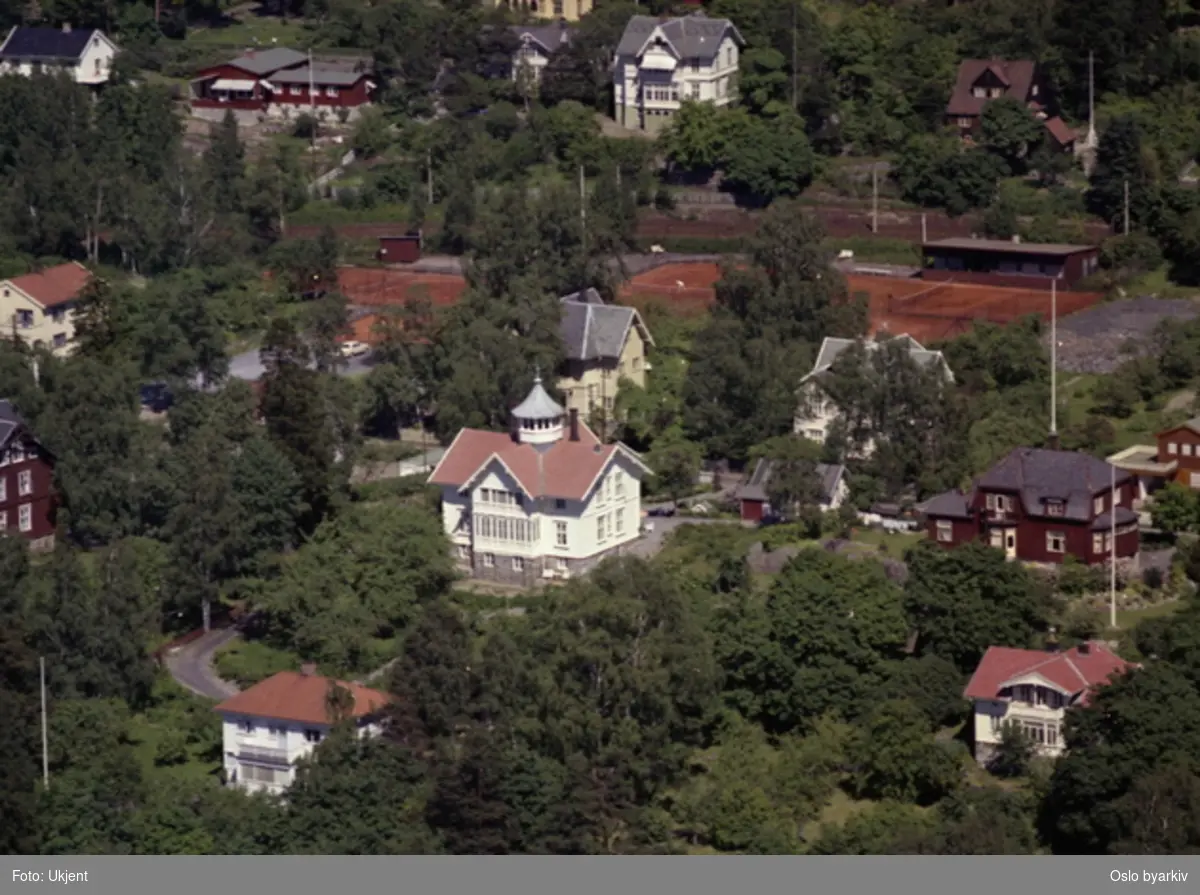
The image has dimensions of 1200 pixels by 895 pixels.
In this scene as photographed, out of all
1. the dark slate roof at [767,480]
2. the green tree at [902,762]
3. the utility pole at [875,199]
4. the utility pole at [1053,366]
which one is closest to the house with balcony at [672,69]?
the utility pole at [875,199]

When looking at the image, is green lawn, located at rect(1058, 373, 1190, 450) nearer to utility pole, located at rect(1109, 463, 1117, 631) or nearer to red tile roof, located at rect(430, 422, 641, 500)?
utility pole, located at rect(1109, 463, 1117, 631)

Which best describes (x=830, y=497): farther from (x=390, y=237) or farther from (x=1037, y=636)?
(x=390, y=237)

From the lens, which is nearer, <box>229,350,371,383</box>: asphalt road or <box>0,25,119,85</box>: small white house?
<box>229,350,371,383</box>: asphalt road

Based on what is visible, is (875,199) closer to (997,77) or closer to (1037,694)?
(997,77)

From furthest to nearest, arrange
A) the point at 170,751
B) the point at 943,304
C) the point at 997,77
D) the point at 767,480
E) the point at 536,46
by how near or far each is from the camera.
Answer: the point at 536,46 < the point at 997,77 < the point at 943,304 < the point at 767,480 < the point at 170,751

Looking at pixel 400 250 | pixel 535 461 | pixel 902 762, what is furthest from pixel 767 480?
pixel 400 250

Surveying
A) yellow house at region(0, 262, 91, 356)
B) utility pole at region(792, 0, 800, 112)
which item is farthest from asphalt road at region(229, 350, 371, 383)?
utility pole at region(792, 0, 800, 112)

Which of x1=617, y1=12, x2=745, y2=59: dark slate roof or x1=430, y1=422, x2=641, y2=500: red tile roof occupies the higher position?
x1=617, y1=12, x2=745, y2=59: dark slate roof
